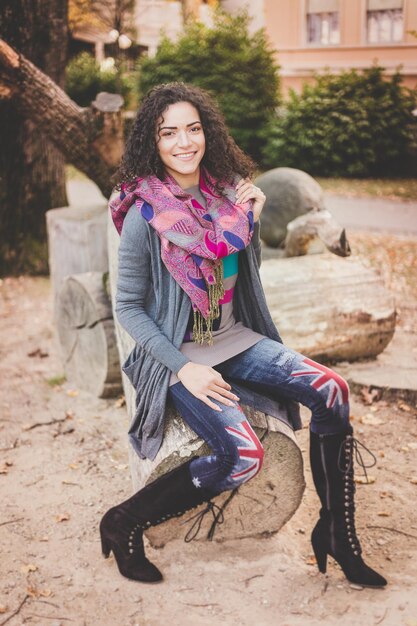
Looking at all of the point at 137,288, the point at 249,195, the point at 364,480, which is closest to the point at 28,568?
the point at 137,288

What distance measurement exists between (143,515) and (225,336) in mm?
757

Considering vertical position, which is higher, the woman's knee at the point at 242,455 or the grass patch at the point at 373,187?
the grass patch at the point at 373,187

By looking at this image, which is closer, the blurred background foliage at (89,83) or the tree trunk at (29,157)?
the tree trunk at (29,157)

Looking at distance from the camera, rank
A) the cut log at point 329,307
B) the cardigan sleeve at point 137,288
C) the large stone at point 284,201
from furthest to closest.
→ the large stone at point 284,201, the cut log at point 329,307, the cardigan sleeve at point 137,288

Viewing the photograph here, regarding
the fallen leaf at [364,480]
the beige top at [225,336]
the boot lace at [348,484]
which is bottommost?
the fallen leaf at [364,480]

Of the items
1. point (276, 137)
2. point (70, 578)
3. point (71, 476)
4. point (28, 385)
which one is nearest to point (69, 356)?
point (28, 385)

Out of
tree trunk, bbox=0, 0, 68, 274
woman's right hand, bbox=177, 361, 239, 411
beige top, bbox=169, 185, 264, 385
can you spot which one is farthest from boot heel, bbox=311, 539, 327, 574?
tree trunk, bbox=0, 0, 68, 274

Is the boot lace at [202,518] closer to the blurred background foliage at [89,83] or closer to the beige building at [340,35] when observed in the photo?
the beige building at [340,35]

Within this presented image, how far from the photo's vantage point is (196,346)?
2828 mm

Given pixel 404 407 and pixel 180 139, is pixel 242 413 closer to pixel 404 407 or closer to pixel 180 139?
pixel 180 139

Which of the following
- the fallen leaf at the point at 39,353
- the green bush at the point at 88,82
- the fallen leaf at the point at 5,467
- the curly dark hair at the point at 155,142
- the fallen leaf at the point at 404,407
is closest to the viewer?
the curly dark hair at the point at 155,142

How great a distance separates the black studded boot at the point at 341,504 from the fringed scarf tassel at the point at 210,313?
1.89 ft

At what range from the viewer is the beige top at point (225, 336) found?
2.80m

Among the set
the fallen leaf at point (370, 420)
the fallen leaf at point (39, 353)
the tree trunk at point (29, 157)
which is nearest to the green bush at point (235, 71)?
the tree trunk at point (29, 157)
